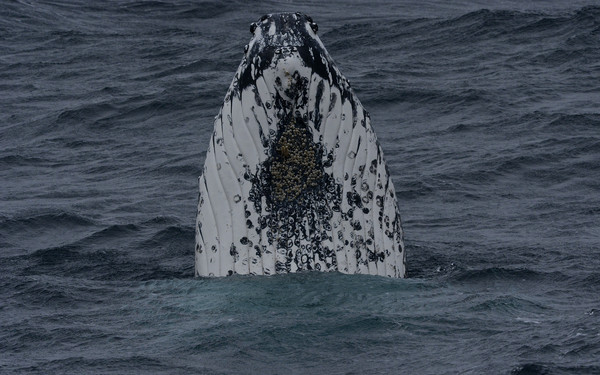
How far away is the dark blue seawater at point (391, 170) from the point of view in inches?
461

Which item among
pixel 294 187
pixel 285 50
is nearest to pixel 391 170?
pixel 294 187

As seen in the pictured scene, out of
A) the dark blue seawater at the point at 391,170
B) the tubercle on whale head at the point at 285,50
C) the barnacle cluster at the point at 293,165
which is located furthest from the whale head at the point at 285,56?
the dark blue seawater at the point at 391,170

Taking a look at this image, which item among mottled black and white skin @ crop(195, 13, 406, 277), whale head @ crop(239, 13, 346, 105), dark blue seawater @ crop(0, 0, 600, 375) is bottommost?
dark blue seawater @ crop(0, 0, 600, 375)

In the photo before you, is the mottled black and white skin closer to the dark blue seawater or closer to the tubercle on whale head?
the tubercle on whale head

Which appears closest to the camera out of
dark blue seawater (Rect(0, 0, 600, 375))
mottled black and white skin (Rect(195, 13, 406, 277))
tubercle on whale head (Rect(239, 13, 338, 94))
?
dark blue seawater (Rect(0, 0, 600, 375))

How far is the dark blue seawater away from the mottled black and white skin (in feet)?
1.05

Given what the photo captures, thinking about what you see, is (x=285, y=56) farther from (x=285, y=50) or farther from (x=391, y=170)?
(x=391, y=170)

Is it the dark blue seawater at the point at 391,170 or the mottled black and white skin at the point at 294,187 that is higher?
the mottled black and white skin at the point at 294,187

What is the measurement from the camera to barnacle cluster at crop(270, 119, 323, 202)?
13031 millimetres

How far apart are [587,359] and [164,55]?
20.4m

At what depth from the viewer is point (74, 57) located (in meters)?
30.2

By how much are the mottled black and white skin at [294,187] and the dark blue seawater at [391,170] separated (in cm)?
32

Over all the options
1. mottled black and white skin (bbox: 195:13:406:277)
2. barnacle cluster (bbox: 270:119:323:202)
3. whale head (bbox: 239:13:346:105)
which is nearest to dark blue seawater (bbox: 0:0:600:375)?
mottled black and white skin (bbox: 195:13:406:277)

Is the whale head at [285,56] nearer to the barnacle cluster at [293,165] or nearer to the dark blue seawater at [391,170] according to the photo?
the barnacle cluster at [293,165]
